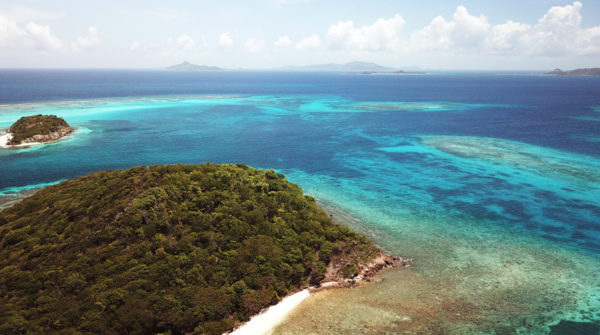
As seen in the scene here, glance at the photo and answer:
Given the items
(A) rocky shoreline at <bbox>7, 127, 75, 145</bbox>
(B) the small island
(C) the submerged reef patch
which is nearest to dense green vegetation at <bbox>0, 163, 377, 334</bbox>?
(C) the submerged reef patch

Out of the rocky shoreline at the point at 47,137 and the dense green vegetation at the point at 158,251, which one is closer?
the dense green vegetation at the point at 158,251

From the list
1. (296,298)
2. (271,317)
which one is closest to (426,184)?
(296,298)

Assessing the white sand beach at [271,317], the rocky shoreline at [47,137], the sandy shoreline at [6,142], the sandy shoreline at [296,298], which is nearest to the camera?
the white sand beach at [271,317]

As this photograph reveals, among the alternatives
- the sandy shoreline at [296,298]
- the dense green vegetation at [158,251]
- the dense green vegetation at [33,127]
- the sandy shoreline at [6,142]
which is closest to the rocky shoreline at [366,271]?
the sandy shoreline at [296,298]

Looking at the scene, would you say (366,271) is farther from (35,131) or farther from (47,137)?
(35,131)

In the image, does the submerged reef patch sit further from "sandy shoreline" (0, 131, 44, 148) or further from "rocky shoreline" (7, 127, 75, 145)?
"sandy shoreline" (0, 131, 44, 148)

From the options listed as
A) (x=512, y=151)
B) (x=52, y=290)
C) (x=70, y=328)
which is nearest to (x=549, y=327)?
(x=70, y=328)

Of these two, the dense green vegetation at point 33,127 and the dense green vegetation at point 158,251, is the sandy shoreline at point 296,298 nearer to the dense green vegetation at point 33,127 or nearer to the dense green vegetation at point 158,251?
the dense green vegetation at point 158,251
